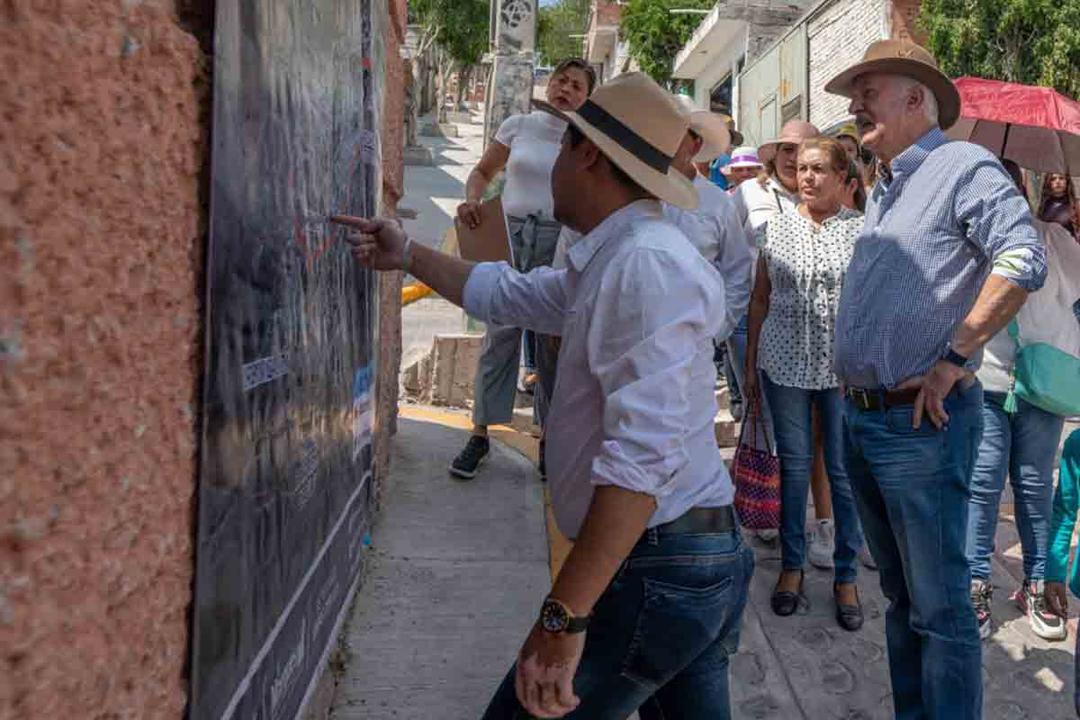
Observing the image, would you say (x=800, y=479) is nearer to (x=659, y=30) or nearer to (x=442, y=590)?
(x=442, y=590)

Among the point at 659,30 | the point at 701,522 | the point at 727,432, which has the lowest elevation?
the point at 727,432

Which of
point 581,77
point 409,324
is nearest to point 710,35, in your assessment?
point 409,324

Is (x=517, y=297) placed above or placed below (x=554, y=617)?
above

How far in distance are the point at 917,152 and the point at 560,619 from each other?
1.83 m

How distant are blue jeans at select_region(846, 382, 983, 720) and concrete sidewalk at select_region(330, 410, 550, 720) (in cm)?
130

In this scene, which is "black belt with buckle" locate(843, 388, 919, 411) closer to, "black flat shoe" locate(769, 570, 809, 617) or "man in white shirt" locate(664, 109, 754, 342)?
"man in white shirt" locate(664, 109, 754, 342)

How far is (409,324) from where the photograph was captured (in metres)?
9.52

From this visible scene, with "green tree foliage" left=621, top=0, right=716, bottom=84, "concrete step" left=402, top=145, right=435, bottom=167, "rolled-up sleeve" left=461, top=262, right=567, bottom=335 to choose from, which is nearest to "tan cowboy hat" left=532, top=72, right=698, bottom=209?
"rolled-up sleeve" left=461, top=262, right=567, bottom=335

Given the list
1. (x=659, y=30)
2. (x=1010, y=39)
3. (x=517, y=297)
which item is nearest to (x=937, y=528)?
(x=517, y=297)

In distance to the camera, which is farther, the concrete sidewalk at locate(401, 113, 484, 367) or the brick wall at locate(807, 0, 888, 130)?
the brick wall at locate(807, 0, 888, 130)

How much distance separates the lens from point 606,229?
1.89 m

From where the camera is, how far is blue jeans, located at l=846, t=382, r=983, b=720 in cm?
268

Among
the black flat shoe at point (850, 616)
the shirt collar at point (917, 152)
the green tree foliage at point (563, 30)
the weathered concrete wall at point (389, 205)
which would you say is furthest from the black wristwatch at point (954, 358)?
the green tree foliage at point (563, 30)

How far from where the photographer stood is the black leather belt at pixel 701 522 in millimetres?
1858
